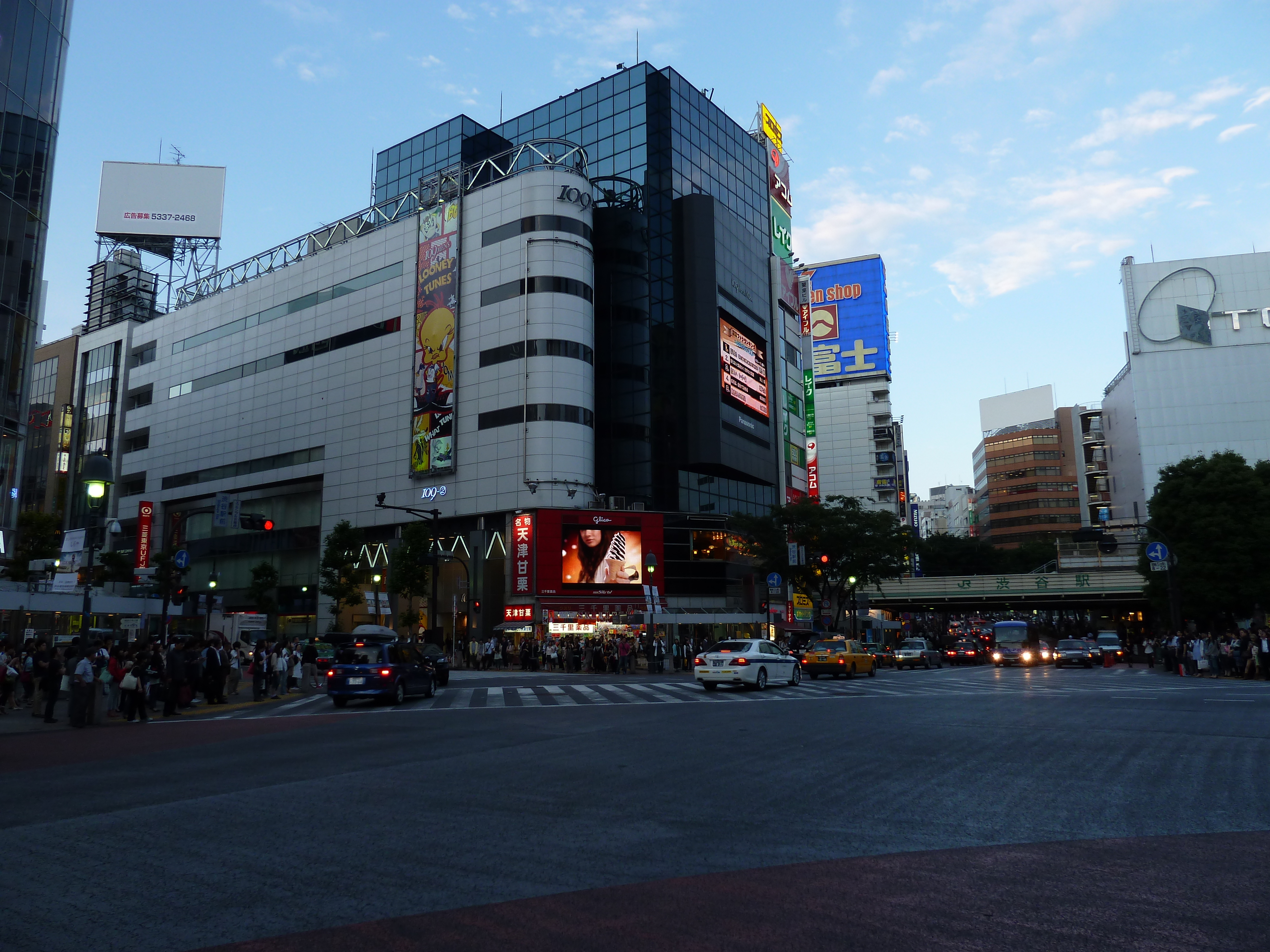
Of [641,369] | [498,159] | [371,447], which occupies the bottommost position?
[371,447]

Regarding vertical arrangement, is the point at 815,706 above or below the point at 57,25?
below

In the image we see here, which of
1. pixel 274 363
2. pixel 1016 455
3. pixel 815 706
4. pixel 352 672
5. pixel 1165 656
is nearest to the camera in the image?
pixel 815 706

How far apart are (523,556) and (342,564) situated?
1353cm

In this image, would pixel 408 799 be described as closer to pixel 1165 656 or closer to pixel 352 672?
pixel 352 672

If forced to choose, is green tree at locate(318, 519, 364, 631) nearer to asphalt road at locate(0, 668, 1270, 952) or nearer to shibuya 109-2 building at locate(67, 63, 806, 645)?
shibuya 109-2 building at locate(67, 63, 806, 645)

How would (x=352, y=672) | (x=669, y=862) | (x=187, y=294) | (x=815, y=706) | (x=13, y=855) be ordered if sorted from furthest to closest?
1. (x=187, y=294)
2. (x=352, y=672)
3. (x=815, y=706)
4. (x=13, y=855)
5. (x=669, y=862)

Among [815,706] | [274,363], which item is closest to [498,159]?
[274,363]

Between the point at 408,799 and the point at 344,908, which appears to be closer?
the point at 344,908

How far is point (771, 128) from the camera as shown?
280 feet

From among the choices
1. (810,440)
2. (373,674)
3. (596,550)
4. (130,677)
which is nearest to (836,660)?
(373,674)

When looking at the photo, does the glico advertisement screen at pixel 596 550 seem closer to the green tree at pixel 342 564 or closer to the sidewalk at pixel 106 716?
the green tree at pixel 342 564

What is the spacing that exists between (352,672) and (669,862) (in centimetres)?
1932

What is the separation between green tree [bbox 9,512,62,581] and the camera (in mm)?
70500

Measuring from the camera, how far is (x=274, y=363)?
76562 mm
